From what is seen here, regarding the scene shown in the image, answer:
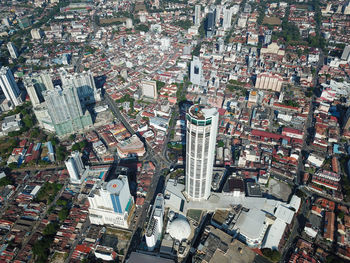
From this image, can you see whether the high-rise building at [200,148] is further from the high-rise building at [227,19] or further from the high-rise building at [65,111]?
the high-rise building at [227,19]

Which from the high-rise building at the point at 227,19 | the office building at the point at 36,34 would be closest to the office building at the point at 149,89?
the high-rise building at the point at 227,19

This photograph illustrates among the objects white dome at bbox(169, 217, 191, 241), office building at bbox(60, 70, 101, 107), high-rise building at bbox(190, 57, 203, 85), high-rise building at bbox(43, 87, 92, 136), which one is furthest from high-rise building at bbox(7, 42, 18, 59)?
white dome at bbox(169, 217, 191, 241)

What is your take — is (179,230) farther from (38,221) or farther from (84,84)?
(84,84)

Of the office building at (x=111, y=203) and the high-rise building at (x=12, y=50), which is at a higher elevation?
the high-rise building at (x=12, y=50)

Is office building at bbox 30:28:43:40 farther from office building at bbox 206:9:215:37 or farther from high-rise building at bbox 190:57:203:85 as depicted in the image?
high-rise building at bbox 190:57:203:85

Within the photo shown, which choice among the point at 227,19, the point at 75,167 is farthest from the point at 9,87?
the point at 227,19

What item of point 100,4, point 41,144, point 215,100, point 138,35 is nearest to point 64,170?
point 41,144
